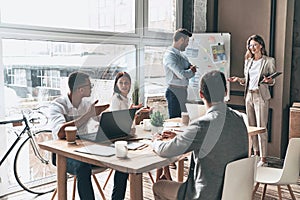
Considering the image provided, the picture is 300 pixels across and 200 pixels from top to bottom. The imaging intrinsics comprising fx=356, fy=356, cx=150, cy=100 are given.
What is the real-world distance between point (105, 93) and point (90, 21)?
807 mm

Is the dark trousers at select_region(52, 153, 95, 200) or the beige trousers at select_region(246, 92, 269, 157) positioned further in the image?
the beige trousers at select_region(246, 92, 269, 157)

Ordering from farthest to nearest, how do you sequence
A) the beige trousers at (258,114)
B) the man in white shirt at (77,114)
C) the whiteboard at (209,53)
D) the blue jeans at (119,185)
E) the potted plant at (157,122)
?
1. the whiteboard at (209,53)
2. the beige trousers at (258,114)
3. the blue jeans at (119,185)
4. the potted plant at (157,122)
5. the man in white shirt at (77,114)

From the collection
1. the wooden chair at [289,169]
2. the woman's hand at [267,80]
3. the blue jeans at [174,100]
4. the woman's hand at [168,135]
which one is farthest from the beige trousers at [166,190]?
the woman's hand at [267,80]

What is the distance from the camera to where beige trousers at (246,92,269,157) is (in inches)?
164

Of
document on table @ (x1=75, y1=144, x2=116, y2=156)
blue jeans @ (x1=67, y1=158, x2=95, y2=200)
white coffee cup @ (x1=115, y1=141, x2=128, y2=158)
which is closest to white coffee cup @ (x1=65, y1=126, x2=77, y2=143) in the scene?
document on table @ (x1=75, y1=144, x2=116, y2=156)

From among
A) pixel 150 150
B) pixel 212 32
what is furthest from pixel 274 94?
pixel 150 150

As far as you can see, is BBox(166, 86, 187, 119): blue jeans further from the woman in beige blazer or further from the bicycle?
the bicycle

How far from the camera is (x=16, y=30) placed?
10.6 feet

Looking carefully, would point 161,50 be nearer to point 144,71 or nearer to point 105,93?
point 144,71

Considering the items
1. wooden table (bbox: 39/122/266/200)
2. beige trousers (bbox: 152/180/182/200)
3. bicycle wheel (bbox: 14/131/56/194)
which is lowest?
bicycle wheel (bbox: 14/131/56/194)

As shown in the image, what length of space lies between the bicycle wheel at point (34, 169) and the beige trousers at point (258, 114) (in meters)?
2.34

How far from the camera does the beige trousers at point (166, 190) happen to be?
2.22 m

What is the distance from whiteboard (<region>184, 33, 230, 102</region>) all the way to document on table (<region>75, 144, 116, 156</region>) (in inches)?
103

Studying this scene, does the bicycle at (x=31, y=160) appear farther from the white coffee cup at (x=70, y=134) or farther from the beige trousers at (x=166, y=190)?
the beige trousers at (x=166, y=190)
